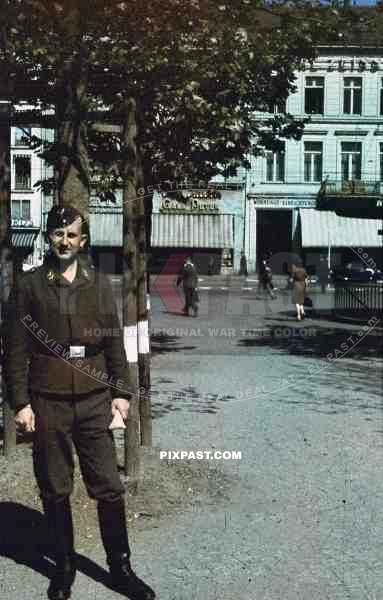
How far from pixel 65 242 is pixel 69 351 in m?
0.58

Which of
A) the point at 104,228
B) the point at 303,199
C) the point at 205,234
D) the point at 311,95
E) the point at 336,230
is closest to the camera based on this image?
the point at 104,228

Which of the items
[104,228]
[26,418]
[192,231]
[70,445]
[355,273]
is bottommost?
[355,273]

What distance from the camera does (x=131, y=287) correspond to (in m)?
6.96

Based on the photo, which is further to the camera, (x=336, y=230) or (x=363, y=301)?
(x=336, y=230)

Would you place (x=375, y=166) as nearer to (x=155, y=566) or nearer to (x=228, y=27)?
(x=228, y=27)

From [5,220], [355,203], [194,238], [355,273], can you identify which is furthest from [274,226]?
[5,220]

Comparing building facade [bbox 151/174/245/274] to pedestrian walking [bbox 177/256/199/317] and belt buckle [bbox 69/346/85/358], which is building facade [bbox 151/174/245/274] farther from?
belt buckle [bbox 69/346/85/358]

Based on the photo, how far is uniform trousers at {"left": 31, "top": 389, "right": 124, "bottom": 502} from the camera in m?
4.70

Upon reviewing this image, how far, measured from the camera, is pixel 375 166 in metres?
31.1

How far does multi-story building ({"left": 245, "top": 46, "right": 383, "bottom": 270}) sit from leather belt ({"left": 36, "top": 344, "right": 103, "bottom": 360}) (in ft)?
65.9

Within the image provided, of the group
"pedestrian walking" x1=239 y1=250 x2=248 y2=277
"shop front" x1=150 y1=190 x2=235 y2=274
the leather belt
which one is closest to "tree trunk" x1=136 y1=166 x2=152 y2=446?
the leather belt

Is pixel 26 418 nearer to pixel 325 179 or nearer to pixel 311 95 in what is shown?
pixel 311 95

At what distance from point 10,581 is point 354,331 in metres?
18.3

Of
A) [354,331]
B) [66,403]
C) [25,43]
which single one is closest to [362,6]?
[25,43]
